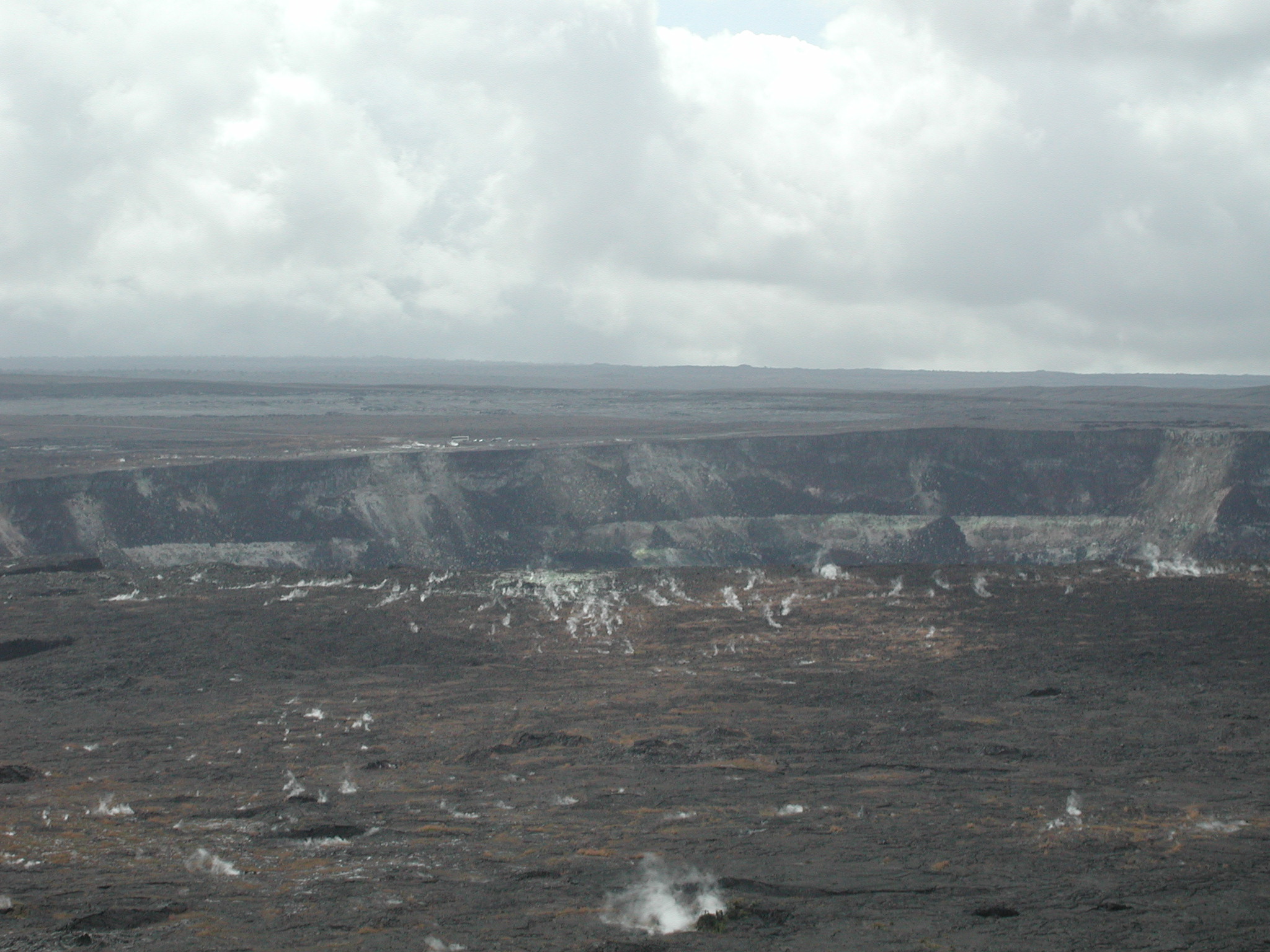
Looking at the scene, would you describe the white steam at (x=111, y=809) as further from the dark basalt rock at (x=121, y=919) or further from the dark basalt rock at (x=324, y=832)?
the dark basalt rock at (x=121, y=919)

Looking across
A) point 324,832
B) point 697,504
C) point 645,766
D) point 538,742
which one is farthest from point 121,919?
point 697,504

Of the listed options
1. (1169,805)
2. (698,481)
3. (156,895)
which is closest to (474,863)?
(156,895)

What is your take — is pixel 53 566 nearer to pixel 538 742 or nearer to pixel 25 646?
pixel 25 646

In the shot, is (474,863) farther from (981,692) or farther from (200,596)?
(200,596)

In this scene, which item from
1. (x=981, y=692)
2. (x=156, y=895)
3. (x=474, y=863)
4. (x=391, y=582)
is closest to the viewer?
(x=156, y=895)

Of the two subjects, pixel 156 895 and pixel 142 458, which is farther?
pixel 142 458
